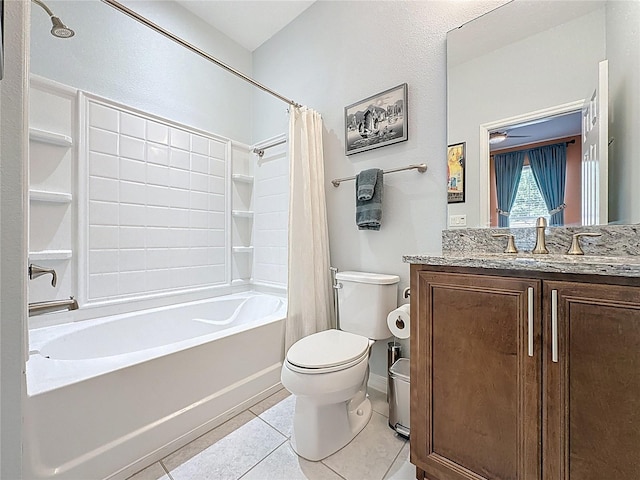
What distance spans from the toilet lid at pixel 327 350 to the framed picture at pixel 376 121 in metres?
1.25

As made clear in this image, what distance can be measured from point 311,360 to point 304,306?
25.8 inches

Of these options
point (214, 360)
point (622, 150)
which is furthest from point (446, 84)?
point (214, 360)

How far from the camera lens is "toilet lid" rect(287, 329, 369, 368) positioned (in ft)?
4.35

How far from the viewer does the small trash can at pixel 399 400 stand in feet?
4.81

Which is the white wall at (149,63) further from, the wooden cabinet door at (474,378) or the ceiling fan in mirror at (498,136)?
the wooden cabinet door at (474,378)

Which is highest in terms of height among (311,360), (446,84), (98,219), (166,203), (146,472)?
(446,84)

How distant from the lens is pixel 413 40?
1.77 metres

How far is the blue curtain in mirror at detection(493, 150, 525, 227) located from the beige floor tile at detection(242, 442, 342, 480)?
142cm

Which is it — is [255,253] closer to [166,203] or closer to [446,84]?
[166,203]

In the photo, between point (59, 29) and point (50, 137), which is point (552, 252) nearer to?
point (59, 29)

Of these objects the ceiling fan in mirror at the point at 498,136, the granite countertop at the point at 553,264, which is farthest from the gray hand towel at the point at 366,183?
the granite countertop at the point at 553,264

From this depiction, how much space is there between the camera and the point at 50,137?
5.39 ft

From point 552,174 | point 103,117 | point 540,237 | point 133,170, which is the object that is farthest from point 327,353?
point 103,117

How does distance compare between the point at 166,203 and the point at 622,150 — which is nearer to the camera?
the point at 622,150
